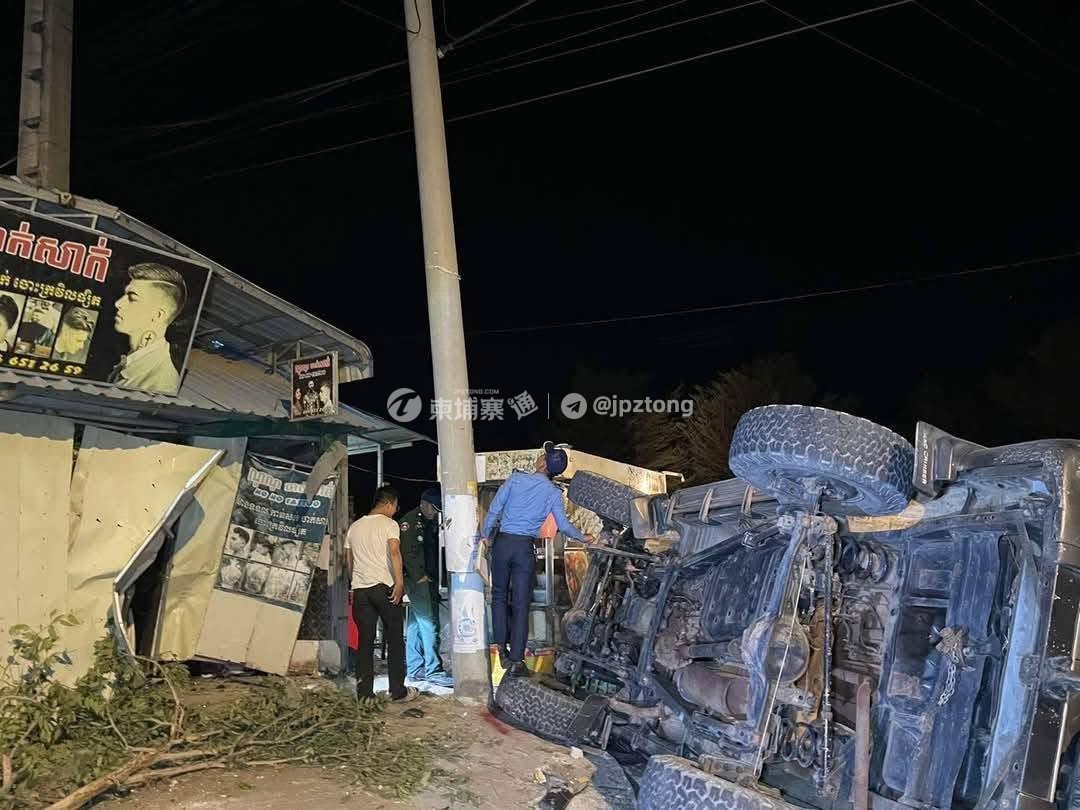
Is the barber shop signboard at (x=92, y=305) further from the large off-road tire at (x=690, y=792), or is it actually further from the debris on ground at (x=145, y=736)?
the large off-road tire at (x=690, y=792)

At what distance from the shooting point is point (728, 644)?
15.2 feet

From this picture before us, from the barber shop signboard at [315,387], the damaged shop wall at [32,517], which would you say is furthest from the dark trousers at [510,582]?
the damaged shop wall at [32,517]

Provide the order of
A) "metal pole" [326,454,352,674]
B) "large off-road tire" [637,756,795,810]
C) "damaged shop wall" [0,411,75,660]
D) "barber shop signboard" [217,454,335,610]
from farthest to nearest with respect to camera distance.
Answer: "metal pole" [326,454,352,674], "barber shop signboard" [217,454,335,610], "damaged shop wall" [0,411,75,660], "large off-road tire" [637,756,795,810]

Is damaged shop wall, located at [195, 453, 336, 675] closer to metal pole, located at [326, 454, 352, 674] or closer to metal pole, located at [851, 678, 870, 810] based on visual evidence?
metal pole, located at [326, 454, 352, 674]

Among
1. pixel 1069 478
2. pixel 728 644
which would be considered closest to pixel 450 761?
pixel 728 644

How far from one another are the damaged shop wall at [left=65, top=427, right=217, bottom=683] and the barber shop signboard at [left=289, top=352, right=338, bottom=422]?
1202mm

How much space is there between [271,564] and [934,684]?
20.3ft

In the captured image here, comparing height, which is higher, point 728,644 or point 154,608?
point 728,644

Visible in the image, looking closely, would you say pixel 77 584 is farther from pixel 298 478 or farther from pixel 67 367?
pixel 298 478

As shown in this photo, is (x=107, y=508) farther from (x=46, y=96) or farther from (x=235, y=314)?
(x=46, y=96)

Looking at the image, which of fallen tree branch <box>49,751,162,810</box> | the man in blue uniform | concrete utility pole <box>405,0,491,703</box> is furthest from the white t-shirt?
fallen tree branch <box>49,751,162,810</box>

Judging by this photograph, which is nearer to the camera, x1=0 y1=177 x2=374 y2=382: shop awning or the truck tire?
the truck tire

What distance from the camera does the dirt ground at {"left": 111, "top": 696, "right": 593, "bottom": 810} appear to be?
442cm

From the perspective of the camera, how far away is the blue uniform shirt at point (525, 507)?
273 inches
